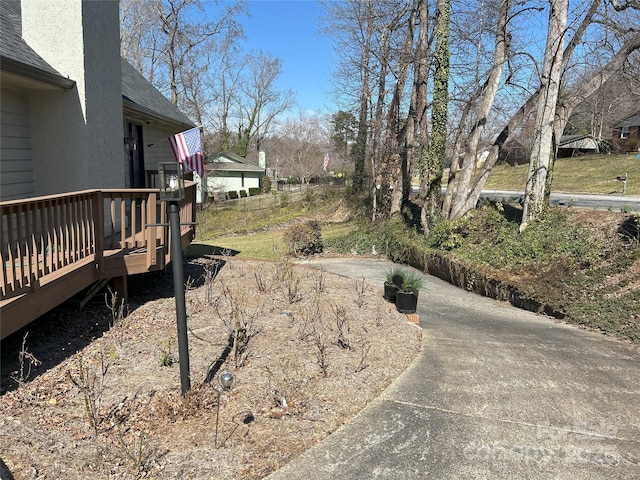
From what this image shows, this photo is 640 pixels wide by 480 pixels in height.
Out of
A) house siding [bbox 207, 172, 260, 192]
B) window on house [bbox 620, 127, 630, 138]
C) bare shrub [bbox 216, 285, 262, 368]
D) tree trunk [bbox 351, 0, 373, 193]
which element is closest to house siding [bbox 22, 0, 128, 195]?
bare shrub [bbox 216, 285, 262, 368]

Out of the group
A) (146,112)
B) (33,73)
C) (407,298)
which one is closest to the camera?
(33,73)

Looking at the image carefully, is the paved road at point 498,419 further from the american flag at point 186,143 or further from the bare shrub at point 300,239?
the bare shrub at point 300,239

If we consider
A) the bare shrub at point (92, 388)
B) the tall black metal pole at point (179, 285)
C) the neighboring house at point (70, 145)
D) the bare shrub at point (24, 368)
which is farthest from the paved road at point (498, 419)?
the neighboring house at point (70, 145)

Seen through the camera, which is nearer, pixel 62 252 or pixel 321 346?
pixel 62 252

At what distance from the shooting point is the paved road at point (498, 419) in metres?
3.56

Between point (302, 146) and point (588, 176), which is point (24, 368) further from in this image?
point (302, 146)

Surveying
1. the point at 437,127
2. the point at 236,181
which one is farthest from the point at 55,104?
the point at 236,181

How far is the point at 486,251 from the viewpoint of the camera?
11812 millimetres

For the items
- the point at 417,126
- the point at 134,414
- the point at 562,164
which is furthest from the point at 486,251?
the point at 562,164

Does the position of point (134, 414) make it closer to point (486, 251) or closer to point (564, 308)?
point (564, 308)

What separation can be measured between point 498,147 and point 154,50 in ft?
93.9

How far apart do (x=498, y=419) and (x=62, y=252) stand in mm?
4826

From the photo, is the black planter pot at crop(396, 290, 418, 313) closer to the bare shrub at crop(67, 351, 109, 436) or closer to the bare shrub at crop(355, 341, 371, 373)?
the bare shrub at crop(355, 341, 371, 373)

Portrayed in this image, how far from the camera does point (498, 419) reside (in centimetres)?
430
